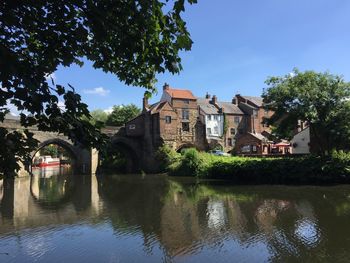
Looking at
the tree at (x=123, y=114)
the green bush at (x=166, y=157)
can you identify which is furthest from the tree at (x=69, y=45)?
the tree at (x=123, y=114)

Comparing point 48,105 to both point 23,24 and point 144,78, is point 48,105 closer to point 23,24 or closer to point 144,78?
point 23,24

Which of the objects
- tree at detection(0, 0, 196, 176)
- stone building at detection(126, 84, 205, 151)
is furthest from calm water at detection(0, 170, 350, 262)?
stone building at detection(126, 84, 205, 151)

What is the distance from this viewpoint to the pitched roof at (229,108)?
2492 inches

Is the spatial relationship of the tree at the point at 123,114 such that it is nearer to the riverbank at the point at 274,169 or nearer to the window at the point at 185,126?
the window at the point at 185,126

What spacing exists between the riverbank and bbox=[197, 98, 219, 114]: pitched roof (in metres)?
20.8

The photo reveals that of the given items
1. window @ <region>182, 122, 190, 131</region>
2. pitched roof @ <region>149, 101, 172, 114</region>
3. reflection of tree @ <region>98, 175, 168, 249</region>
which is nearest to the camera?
reflection of tree @ <region>98, 175, 168, 249</region>

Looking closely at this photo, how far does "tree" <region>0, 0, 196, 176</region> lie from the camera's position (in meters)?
3.88

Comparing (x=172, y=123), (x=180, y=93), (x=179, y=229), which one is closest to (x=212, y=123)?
(x=180, y=93)

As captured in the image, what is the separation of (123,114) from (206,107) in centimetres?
1621

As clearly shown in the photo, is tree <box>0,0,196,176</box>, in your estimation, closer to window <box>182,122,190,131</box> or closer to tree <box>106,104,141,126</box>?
window <box>182,122,190,131</box>

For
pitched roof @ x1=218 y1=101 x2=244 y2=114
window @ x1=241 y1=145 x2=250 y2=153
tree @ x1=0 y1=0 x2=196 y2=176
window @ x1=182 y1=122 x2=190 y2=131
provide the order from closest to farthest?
1. tree @ x1=0 y1=0 x2=196 y2=176
2. window @ x1=182 y1=122 x2=190 y2=131
3. window @ x1=241 y1=145 x2=250 y2=153
4. pitched roof @ x1=218 y1=101 x2=244 y2=114

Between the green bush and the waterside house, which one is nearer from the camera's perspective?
the green bush

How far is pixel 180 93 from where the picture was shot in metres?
57.5

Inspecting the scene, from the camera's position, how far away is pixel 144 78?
5.70m
